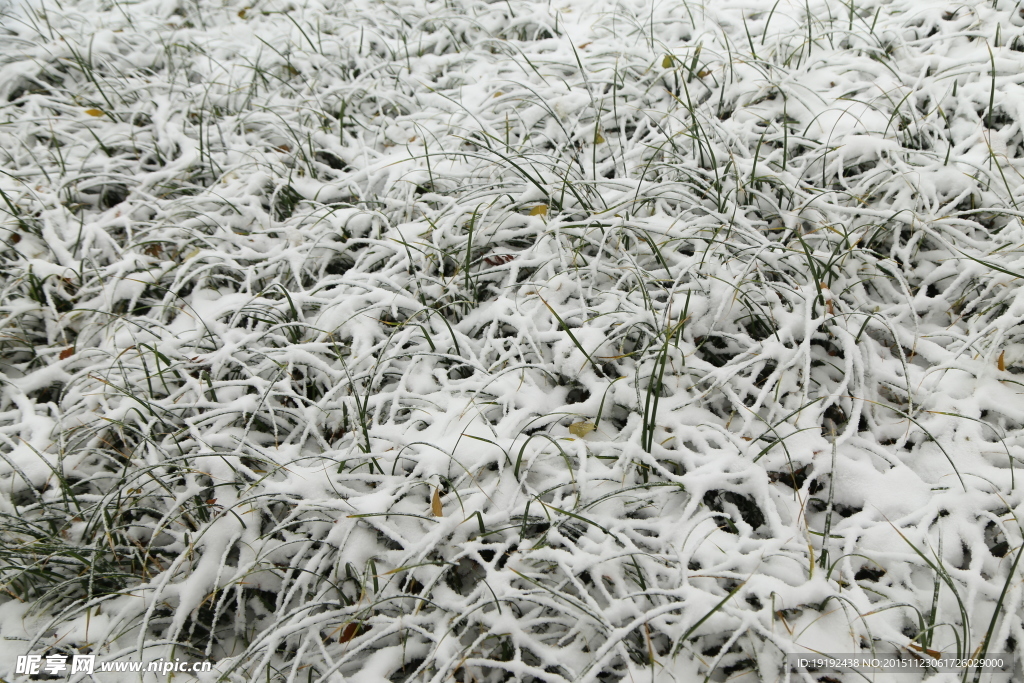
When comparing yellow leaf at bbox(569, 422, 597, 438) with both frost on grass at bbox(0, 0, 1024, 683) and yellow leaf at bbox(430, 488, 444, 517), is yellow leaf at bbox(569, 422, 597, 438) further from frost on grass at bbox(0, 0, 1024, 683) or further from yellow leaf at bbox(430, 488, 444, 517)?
yellow leaf at bbox(430, 488, 444, 517)

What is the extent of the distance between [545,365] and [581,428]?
0.23 metres

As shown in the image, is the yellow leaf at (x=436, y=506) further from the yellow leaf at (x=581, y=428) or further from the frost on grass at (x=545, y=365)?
the yellow leaf at (x=581, y=428)

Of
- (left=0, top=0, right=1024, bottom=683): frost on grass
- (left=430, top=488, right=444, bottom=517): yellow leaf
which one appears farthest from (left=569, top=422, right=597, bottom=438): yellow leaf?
(left=430, top=488, right=444, bottom=517): yellow leaf

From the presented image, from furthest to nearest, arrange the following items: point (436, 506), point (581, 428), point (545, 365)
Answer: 1. point (545, 365)
2. point (581, 428)
3. point (436, 506)

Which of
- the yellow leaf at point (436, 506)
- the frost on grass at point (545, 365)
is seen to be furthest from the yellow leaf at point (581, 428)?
the yellow leaf at point (436, 506)

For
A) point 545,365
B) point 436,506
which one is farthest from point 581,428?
point 436,506

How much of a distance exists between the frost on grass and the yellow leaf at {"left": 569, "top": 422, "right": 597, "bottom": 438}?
0.07 ft

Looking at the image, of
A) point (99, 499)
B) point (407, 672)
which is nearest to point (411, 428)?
point (407, 672)

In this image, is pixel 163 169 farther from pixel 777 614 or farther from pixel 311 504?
pixel 777 614

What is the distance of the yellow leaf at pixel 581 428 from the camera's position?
167 centimetres

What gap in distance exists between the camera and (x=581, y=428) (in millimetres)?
1673

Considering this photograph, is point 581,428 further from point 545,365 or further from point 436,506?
point 436,506

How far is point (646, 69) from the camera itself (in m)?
2.63

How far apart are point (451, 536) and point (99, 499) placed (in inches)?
41.5
